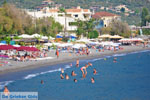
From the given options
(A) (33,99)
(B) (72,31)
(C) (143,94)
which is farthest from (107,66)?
(B) (72,31)

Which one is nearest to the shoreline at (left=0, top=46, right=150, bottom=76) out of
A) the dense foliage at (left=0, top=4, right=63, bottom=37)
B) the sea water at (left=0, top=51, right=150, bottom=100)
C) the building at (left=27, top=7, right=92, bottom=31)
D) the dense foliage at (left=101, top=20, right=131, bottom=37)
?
the sea water at (left=0, top=51, right=150, bottom=100)

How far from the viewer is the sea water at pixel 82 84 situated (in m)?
34.6

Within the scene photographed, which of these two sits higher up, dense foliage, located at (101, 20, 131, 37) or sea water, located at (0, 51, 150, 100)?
dense foliage, located at (101, 20, 131, 37)

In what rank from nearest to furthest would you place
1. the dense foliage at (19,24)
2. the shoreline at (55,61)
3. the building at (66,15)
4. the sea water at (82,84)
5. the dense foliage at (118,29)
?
the sea water at (82,84)
the shoreline at (55,61)
the dense foliage at (19,24)
the building at (66,15)
the dense foliage at (118,29)

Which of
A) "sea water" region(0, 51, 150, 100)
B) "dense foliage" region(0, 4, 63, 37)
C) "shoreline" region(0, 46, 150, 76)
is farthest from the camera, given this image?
"dense foliage" region(0, 4, 63, 37)

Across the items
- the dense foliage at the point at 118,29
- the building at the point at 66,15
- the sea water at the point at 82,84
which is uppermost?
the building at the point at 66,15

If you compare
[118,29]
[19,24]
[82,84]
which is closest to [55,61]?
[82,84]

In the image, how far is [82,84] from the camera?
40156 millimetres

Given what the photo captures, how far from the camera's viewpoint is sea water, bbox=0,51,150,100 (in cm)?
3456

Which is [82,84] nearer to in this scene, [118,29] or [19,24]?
[19,24]

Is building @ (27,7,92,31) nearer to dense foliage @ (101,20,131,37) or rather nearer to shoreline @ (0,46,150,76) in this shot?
dense foliage @ (101,20,131,37)

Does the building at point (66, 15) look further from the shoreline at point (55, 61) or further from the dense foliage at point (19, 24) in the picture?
the shoreline at point (55, 61)

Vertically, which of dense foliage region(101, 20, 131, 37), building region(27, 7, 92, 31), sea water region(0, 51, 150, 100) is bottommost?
sea water region(0, 51, 150, 100)

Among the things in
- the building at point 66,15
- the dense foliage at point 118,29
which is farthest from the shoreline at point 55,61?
the dense foliage at point 118,29
